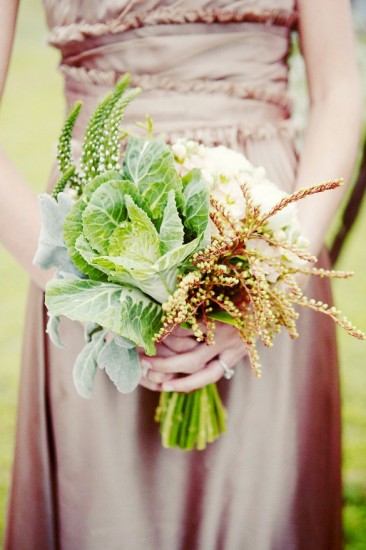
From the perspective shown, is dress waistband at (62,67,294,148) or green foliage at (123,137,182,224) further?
dress waistband at (62,67,294,148)

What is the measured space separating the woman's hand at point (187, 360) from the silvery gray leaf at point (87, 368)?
0.41 ft

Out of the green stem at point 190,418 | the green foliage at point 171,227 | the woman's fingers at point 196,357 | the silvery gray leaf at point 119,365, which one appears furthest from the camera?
the green stem at point 190,418

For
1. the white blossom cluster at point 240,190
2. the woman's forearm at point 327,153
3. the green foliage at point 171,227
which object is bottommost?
the green foliage at point 171,227

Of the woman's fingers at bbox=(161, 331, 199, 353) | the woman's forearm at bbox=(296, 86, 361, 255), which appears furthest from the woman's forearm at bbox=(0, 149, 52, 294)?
the woman's forearm at bbox=(296, 86, 361, 255)

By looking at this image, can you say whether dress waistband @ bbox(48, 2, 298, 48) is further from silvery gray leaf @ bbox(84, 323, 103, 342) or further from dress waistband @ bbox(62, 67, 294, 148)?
silvery gray leaf @ bbox(84, 323, 103, 342)

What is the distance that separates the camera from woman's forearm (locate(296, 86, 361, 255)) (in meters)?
1.17

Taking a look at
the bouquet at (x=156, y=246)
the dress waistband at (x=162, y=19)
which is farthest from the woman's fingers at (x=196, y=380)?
the dress waistband at (x=162, y=19)

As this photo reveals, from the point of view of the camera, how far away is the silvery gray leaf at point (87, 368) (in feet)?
3.10

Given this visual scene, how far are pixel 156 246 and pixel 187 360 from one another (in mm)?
268

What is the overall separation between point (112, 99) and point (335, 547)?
1060mm

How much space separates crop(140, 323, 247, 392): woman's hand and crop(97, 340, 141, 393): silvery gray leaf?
0.11 metres

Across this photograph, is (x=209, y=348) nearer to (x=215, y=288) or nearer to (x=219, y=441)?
(x=215, y=288)

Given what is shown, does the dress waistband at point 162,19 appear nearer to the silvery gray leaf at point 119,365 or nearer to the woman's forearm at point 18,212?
the woman's forearm at point 18,212

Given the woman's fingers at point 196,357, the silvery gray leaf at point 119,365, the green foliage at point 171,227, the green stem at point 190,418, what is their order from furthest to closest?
the green stem at point 190,418 → the woman's fingers at point 196,357 → the silvery gray leaf at point 119,365 → the green foliage at point 171,227
